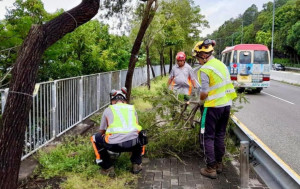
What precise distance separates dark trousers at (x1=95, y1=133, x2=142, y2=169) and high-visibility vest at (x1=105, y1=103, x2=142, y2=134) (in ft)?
0.56

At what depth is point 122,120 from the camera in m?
4.65

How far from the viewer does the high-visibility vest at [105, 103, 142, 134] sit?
4594 mm

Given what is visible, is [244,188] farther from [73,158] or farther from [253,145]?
[73,158]

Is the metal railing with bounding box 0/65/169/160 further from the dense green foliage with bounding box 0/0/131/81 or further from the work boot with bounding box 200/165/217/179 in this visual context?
the work boot with bounding box 200/165/217/179

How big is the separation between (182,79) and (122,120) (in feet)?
9.79

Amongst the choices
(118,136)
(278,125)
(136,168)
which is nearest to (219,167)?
(136,168)

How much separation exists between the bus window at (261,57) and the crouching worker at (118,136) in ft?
48.2

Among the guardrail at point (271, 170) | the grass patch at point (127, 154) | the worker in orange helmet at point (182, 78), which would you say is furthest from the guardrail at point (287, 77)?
the guardrail at point (271, 170)

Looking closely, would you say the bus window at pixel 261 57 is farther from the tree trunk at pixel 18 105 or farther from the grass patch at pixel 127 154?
the tree trunk at pixel 18 105

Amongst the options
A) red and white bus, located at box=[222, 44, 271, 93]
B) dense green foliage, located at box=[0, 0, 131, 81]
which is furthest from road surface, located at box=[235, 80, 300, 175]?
dense green foliage, located at box=[0, 0, 131, 81]

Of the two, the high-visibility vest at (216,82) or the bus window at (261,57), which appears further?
the bus window at (261,57)

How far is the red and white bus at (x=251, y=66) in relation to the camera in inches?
688

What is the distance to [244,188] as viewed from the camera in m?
4.11

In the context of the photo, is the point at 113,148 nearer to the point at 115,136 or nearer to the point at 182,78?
the point at 115,136
